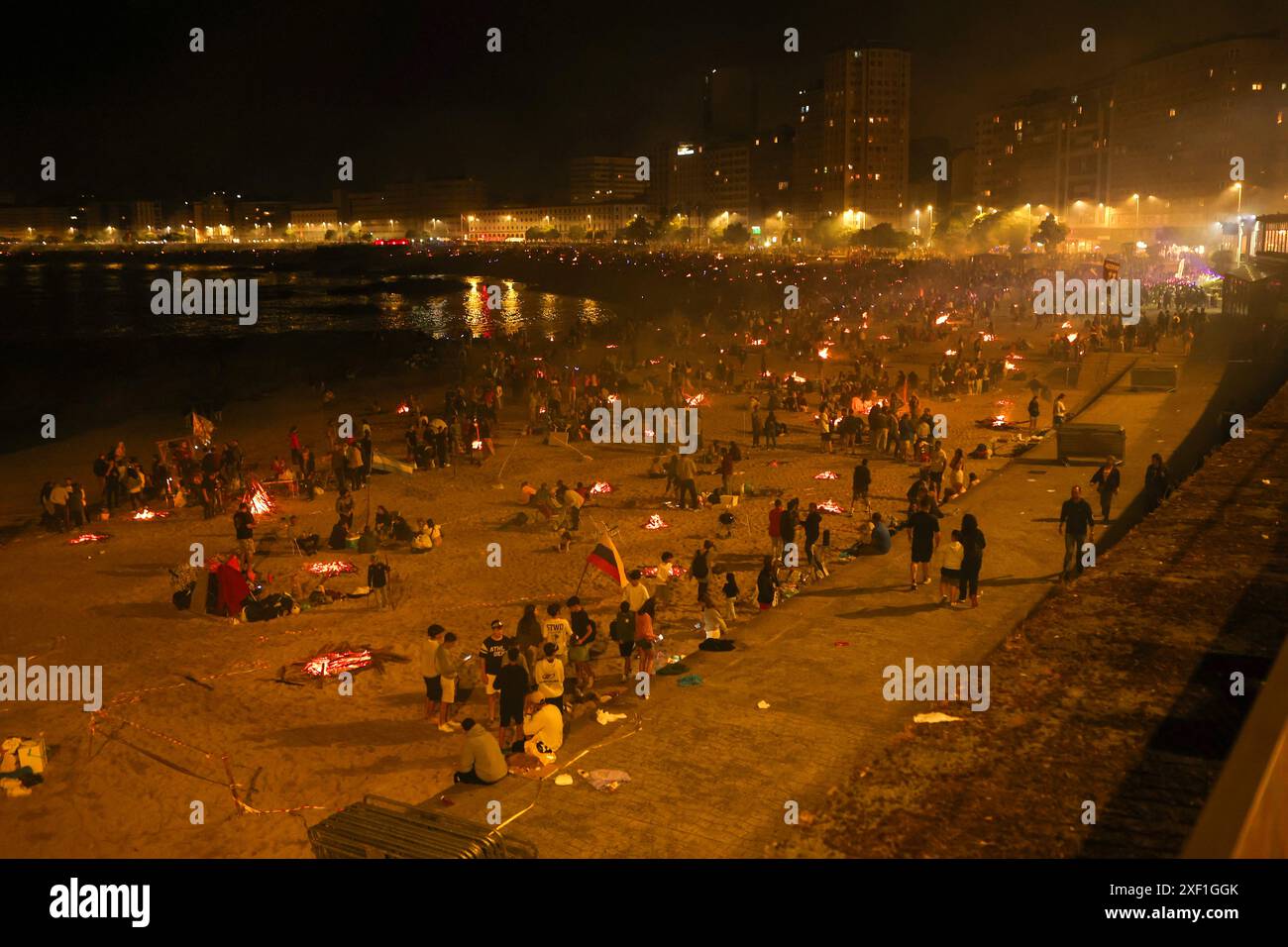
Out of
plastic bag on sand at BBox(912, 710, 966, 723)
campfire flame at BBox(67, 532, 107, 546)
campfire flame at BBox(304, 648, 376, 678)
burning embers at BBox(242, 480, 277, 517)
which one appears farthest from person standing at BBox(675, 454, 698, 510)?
plastic bag on sand at BBox(912, 710, 966, 723)

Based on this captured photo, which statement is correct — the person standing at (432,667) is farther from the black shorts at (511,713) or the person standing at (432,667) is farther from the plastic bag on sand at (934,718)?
the plastic bag on sand at (934,718)

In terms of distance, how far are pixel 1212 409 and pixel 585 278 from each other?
93.7 metres

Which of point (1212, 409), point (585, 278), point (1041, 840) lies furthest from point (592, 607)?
point (585, 278)

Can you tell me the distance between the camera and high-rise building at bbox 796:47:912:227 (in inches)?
5891

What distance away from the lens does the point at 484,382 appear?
1233 inches

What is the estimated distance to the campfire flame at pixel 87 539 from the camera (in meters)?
17.4

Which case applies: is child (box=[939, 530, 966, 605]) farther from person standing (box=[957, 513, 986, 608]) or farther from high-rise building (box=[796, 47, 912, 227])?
high-rise building (box=[796, 47, 912, 227])

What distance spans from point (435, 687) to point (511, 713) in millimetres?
1220

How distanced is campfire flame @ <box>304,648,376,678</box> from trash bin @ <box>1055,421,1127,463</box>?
44.7ft

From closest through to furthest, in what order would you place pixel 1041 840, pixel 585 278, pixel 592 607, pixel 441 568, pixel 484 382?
1. pixel 1041 840
2. pixel 592 607
3. pixel 441 568
4. pixel 484 382
5. pixel 585 278

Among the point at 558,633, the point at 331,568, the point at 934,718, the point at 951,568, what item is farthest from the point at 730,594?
the point at 331,568

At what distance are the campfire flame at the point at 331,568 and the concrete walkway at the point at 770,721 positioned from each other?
21.2ft

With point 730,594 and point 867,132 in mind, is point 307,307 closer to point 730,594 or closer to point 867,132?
point 730,594
